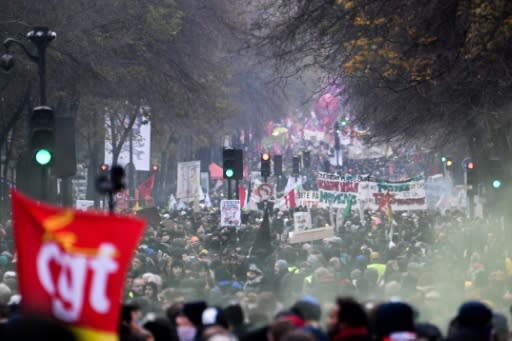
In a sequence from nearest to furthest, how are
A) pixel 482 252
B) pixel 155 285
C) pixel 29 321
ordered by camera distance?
pixel 29 321
pixel 155 285
pixel 482 252

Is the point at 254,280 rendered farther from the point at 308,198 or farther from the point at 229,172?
the point at 308,198

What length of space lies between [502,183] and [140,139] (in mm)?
20074

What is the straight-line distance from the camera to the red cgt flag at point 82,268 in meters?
6.95

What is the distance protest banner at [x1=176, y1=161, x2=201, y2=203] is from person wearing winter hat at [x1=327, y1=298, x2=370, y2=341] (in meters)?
34.6

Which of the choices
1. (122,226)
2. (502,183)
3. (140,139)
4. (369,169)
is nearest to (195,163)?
(140,139)

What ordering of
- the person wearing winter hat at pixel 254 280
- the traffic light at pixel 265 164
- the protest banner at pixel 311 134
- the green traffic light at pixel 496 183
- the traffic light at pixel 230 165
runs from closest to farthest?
A: the person wearing winter hat at pixel 254 280
the traffic light at pixel 230 165
the green traffic light at pixel 496 183
the traffic light at pixel 265 164
the protest banner at pixel 311 134

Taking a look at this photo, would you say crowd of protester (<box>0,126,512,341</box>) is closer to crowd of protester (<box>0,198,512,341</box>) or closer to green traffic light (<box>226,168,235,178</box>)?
crowd of protester (<box>0,198,512,341</box>)

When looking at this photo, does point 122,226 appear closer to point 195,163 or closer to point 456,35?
point 456,35

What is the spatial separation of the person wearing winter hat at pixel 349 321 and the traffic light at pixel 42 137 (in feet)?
32.5

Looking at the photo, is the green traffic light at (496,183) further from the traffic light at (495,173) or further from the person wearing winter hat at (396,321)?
the person wearing winter hat at (396,321)

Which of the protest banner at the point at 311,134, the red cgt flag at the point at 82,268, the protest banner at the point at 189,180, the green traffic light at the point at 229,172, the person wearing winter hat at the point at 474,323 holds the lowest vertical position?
the person wearing winter hat at the point at 474,323

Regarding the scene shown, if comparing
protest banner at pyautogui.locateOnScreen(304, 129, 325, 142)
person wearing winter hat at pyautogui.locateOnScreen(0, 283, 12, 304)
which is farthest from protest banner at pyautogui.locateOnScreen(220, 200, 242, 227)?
protest banner at pyautogui.locateOnScreen(304, 129, 325, 142)

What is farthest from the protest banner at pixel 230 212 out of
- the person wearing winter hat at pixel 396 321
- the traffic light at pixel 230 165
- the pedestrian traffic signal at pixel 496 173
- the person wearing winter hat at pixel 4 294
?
the person wearing winter hat at pixel 396 321

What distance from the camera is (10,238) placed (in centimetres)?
2634
